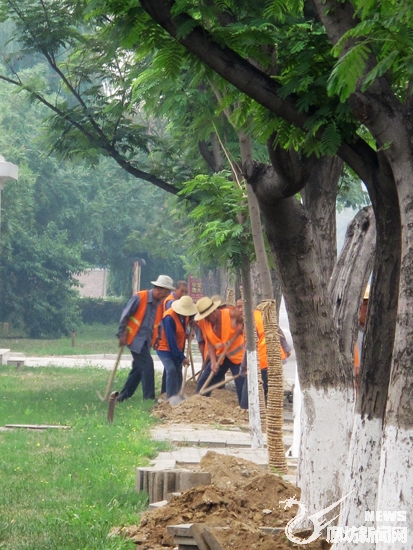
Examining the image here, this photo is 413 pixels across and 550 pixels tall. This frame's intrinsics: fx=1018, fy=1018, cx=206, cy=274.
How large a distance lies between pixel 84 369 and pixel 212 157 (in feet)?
28.0

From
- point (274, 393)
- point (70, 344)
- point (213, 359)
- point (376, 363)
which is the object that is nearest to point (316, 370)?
point (376, 363)

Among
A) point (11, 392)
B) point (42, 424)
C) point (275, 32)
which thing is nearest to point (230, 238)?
point (42, 424)

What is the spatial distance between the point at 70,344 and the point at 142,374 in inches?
822

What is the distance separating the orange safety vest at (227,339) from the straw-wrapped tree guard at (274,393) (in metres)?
7.00

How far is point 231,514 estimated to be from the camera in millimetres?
6879

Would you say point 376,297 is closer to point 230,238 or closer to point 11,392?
point 230,238

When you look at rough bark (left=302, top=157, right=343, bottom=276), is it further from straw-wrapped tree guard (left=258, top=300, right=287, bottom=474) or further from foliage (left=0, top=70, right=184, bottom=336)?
foliage (left=0, top=70, right=184, bottom=336)

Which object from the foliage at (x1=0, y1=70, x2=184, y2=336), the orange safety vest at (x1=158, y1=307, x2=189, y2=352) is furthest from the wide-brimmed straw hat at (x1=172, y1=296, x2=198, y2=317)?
the foliage at (x1=0, y1=70, x2=184, y2=336)

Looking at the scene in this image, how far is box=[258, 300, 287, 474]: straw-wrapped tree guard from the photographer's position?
8.74 m

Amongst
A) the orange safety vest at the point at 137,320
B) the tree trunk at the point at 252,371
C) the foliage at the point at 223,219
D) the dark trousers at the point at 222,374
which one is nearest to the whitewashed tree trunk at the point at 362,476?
the foliage at the point at 223,219

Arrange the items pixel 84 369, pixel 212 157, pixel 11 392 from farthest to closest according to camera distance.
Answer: pixel 84 369 → pixel 11 392 → pixel 212 157

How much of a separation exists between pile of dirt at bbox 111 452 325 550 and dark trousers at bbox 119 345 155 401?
8189mm

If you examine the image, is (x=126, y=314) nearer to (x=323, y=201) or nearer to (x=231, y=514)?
(x=323, y=201)

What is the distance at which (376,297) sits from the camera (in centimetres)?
591
